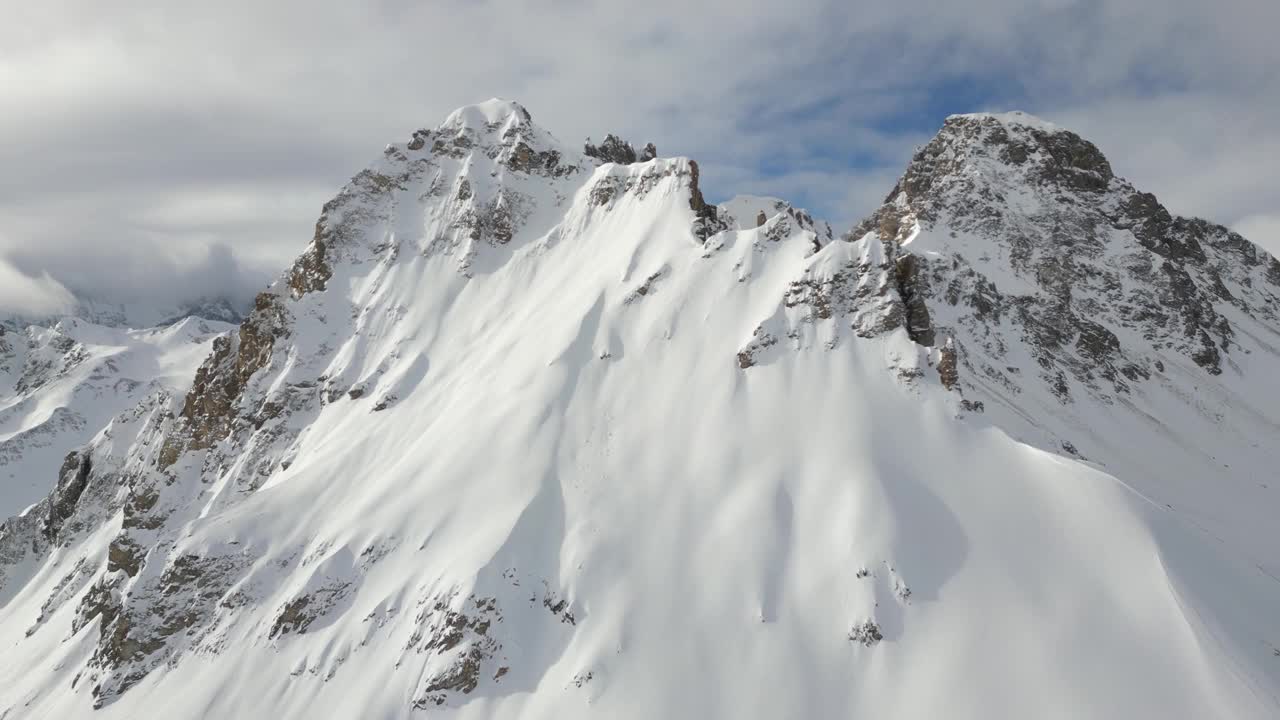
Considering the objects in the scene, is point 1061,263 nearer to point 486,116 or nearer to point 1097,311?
point 1097,311

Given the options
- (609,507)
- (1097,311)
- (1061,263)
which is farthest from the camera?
(1061,263)

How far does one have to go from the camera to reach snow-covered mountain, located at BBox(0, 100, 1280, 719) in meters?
34.5

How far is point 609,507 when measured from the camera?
44781 mm

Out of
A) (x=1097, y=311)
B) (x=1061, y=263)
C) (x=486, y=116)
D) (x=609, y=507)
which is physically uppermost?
(x=1061, y=263)

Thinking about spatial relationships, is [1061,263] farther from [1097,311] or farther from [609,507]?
[609,507]

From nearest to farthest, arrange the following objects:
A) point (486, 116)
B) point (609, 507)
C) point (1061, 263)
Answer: point (609, 507), point (486, 116), point (1061, 263)

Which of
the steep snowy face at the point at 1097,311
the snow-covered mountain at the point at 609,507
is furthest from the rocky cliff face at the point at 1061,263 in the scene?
the snow-covered mountain at the point at 609,507

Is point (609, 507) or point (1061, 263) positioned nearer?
point (609, 507)

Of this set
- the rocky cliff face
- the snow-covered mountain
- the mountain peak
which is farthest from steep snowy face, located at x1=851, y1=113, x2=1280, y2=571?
the mountain peak

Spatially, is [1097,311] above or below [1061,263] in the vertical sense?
below

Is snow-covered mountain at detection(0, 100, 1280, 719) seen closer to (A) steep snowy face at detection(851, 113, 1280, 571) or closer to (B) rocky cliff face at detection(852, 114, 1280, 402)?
(A) steep snowy face at detection(851, 113, 1280, 571)

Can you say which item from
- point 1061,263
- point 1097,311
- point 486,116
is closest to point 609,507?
point 486,116

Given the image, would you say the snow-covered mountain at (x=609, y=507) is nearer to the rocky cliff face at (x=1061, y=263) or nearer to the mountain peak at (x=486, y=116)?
the mountain peak at (x=486, y=116)

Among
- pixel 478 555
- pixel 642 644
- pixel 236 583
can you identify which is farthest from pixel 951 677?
pixel 236 583
